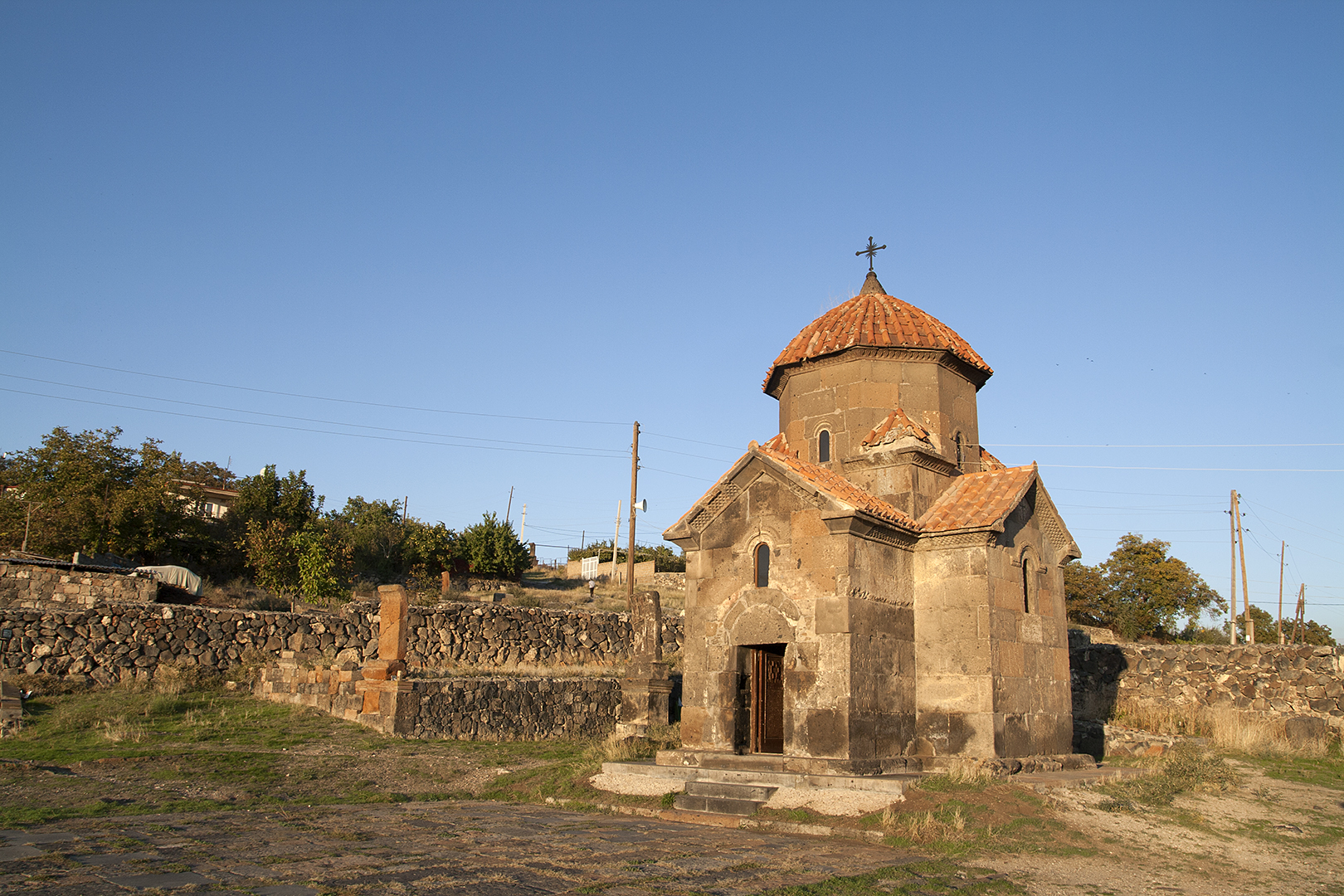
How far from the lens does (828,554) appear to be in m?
10.0

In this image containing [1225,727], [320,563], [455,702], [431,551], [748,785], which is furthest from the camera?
[431,551]

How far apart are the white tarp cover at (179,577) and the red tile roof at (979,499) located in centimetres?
1790

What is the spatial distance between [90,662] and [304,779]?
313 inches

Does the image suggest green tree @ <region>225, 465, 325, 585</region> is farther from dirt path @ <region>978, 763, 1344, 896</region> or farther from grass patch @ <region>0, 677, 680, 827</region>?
dirt path @ <region>978, 763, 1344, 896</region>

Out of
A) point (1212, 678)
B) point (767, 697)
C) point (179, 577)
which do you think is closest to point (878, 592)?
point (767, 697)

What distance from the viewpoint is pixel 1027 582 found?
11.4 meters

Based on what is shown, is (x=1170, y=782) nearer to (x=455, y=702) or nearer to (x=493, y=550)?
(x=455, y=702)

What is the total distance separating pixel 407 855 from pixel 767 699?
18.2 ft

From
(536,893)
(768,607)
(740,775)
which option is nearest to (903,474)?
(768,607)

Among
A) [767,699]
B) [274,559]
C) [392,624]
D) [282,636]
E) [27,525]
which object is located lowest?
[767,699]

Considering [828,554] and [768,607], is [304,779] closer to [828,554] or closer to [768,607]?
[768,607]

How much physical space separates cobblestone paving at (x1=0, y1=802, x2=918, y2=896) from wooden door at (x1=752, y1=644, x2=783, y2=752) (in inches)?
91.7

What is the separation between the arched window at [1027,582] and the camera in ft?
37.1

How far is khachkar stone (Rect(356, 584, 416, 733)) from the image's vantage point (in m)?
13.8
